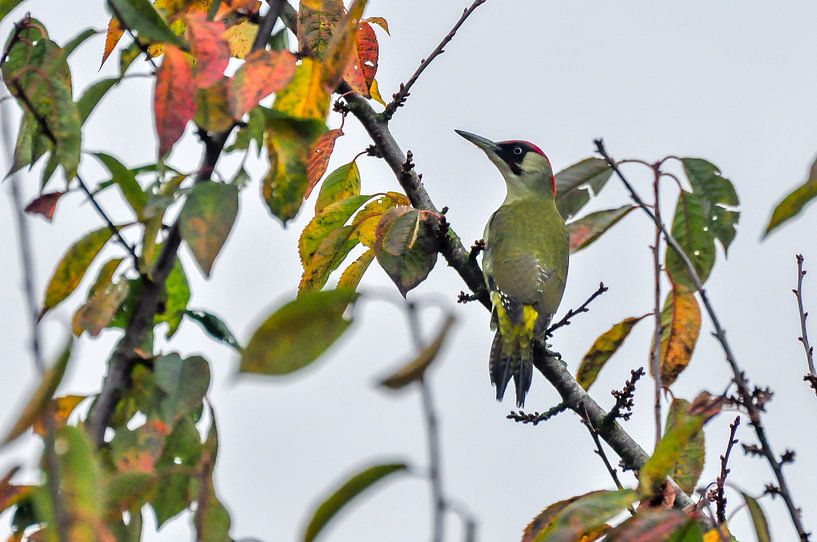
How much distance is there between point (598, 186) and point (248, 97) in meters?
1.99

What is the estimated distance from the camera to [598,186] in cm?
407

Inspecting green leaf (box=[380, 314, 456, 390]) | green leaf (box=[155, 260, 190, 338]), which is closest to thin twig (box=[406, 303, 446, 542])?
green leaf (box=[380, 314, 456, 390])

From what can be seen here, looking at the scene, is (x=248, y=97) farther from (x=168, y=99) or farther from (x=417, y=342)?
(x=417, y=342)

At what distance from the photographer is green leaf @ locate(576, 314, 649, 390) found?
3.96m

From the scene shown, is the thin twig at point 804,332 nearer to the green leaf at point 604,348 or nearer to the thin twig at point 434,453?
the green leaf at point 604,348

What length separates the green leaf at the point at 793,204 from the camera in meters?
2.52

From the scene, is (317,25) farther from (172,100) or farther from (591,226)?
(172,100)

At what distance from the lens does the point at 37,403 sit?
1815 mm

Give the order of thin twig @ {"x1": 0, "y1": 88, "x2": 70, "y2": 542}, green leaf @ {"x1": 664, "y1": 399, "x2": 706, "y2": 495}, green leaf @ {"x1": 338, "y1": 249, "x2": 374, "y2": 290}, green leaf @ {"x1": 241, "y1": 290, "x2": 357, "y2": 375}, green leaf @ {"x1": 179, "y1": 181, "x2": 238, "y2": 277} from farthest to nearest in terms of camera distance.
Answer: green leaf @ {"x1": 338, "y1": 249, "x2": 374, "y2": 290} → green leaf @ {"x1": 664, "y1": 399, "x2": 706, "y2": 495} → green leaf @ {"x1": 179, "y1": 181, "x2": 238, "y2": 277} → green leaf @ {"x1": 241, "y1": 290, "x2": 357, "y2": 375} → thin twig @ {"x1": 0, "y1": 88, "x2": 70, "y2": 542}

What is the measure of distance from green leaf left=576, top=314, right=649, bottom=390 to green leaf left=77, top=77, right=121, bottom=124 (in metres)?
1.94

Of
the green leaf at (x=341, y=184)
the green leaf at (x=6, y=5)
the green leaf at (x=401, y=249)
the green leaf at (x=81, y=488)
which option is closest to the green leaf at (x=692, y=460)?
the green leaf at (x=401, y=249)

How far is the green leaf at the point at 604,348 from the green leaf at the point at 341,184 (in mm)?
1081

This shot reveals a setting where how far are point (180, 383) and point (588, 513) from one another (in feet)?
3.11

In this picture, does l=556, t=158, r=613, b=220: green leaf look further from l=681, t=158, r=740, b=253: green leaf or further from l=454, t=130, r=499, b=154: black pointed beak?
l=454, t=130, r=499, b=154: black pointed beak
